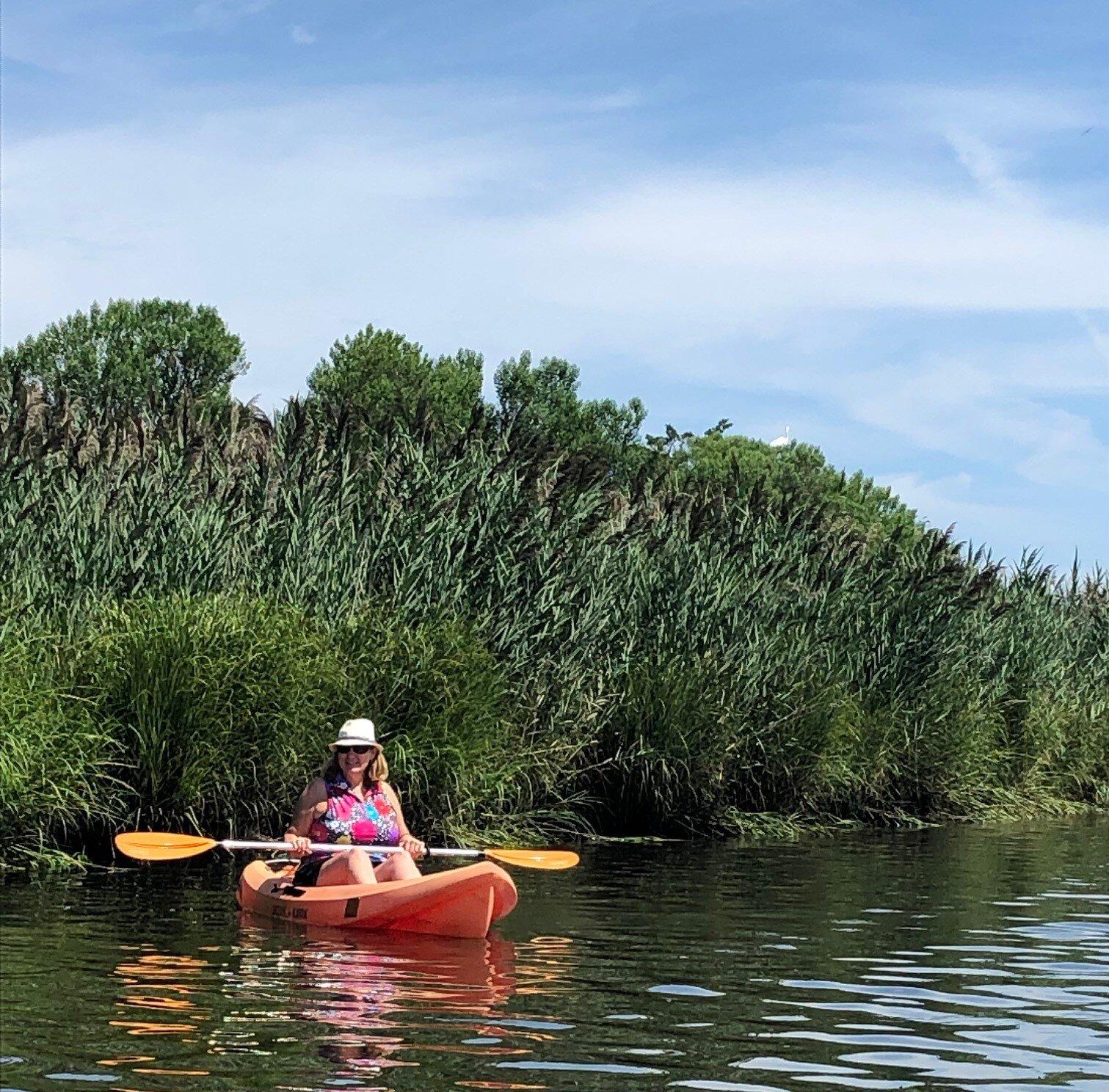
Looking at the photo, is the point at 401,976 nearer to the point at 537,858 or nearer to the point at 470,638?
the point at 537,858

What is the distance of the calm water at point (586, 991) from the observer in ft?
21.0

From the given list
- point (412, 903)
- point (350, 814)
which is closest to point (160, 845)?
point (350, 814)

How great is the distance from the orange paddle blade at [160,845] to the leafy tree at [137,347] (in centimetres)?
4503

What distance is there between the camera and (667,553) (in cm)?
1708

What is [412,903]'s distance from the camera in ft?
32.2

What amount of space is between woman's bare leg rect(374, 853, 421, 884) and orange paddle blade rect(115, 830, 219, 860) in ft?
3.20

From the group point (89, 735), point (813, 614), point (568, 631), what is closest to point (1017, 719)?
point (813, 614)

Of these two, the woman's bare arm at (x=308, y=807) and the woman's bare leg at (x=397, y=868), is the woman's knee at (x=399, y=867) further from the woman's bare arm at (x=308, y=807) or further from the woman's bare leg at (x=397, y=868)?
the woman's bare arm at (x=308, y=807)

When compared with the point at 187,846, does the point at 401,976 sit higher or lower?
lower

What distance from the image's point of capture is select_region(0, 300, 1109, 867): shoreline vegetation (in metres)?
12.2

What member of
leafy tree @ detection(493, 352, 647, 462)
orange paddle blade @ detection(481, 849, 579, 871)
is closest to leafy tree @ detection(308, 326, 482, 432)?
leafy tree @ detection(493, 352, 647, 462)

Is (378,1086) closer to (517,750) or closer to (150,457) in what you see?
(517,750)

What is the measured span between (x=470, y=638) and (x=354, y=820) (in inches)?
139

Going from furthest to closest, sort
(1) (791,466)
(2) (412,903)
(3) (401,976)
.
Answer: (1) (791,466) < (2) (412,903) < (3) (401,976)
